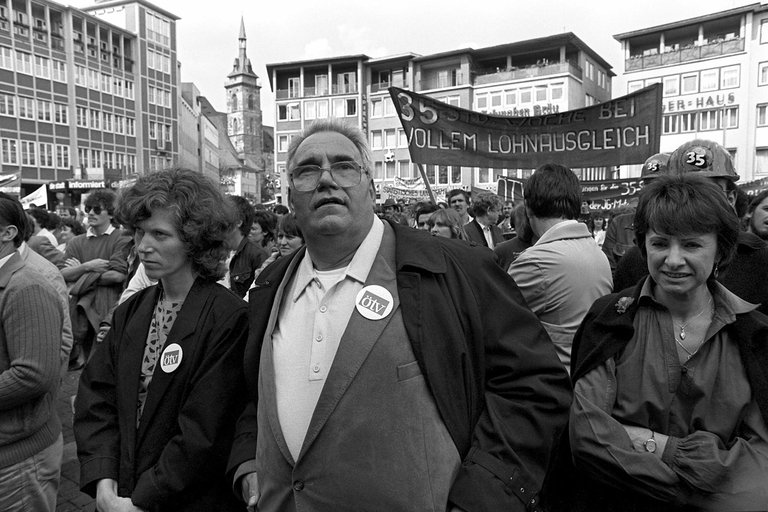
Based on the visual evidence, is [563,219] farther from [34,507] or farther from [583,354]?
[34,507]

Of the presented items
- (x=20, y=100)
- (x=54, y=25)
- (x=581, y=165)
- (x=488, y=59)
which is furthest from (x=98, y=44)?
(x=581, y=165)

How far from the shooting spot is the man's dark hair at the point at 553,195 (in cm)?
356

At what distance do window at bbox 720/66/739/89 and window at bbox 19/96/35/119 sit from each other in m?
52.4

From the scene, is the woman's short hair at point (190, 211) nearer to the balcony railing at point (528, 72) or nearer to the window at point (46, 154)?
the window at point (46, 154)

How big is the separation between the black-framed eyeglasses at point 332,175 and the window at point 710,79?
2071 inches

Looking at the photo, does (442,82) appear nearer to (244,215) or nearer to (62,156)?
(62,156)

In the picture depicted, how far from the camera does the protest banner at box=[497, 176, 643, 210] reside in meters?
14.2

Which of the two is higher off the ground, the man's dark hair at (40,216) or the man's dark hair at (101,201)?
the man's dark hair at (101,201)

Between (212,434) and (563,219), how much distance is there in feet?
7.52

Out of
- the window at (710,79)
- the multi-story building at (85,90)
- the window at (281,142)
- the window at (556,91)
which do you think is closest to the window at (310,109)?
the window at (281,142)

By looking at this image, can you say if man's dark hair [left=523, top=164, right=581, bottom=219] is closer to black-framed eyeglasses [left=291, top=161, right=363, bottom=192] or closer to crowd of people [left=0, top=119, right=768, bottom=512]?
crowd of people [left=0, top=119, right=768, bottom=512]

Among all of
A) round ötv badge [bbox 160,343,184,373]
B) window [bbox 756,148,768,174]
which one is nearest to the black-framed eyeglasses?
round ötv badge [bbox 160,343,184,373]

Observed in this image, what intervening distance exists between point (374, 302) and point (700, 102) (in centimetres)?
5275

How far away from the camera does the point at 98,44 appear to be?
5372cm
